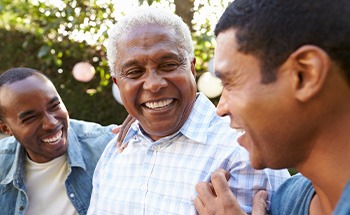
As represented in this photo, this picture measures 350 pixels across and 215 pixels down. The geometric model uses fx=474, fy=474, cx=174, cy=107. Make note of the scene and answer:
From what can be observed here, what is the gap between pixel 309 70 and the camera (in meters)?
1.27

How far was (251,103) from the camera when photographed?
1396mm

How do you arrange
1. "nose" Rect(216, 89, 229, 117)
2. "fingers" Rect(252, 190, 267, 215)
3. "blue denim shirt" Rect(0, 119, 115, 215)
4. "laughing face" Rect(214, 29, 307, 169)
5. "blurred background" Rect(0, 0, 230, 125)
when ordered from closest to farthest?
"laughing face" Rect(214, 29, 307, 169), "nose" Rect(216, 89, 229, 117), "fingers" Rect(252, 190, 267, 215), "blue denim shirt" Rect(0, 119, 115, 215), "blurred background" Rect(0, 0, 230, 125)

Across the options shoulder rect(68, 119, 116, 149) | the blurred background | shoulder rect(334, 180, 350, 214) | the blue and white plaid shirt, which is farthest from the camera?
the blurred background

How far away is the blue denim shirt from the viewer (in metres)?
3.11

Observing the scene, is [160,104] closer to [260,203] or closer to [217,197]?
[217,197]

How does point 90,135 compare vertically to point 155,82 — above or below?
below

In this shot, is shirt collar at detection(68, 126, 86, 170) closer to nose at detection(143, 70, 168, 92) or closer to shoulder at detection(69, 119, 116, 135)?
shoulder at detection(69, 119, 116, 135)

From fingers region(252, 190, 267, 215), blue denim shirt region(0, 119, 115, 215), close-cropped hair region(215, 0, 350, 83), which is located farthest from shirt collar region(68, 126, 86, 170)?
close-cropped hair region(215, 0, 350, 83)

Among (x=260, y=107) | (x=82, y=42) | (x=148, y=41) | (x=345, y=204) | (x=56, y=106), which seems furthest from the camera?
(x=82, y=42)

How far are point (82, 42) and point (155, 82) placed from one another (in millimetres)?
5879

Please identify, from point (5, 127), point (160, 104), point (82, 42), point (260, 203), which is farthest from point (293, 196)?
point (82, 42)

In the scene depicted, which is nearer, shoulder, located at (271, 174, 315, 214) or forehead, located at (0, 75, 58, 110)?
shoulder, located at (271, 174, 315, 214)

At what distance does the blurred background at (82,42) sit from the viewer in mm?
5883

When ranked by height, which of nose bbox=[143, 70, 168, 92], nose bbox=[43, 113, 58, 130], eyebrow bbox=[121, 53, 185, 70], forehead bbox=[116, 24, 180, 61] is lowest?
nose bbox=[43, 113, 58, 130]
